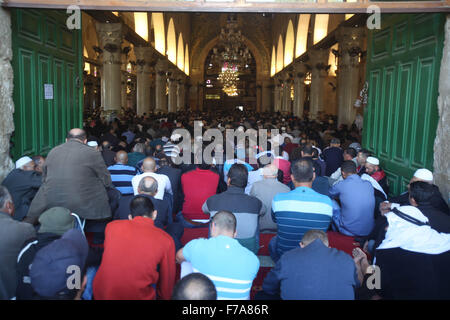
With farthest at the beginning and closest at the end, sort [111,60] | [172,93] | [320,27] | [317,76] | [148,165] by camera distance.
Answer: [172,93], [320,27], [317,76], [111,60], [148,165]

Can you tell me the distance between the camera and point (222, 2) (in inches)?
170

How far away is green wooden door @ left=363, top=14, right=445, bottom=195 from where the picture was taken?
15.5 feet

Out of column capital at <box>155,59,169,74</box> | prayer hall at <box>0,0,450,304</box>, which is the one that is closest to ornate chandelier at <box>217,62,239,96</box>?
column capital at <box>155,59,169,74</box>

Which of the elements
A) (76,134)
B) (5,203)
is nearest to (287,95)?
(76,134)

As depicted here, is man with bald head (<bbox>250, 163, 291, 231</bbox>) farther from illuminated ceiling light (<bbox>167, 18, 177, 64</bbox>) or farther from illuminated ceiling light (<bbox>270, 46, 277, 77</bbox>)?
illuminated ceiling light (<bbox>270, 46, 277, 77</bbox>)

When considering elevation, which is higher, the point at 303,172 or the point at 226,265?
the point at 303,172

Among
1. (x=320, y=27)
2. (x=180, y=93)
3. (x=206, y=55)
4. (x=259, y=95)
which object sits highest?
(x=206, y=55)

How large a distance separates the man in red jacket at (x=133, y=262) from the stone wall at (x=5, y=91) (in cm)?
242

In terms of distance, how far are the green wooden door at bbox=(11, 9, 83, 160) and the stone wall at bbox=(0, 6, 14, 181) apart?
0.48ft

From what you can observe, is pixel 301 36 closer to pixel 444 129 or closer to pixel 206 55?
pixel 206 55

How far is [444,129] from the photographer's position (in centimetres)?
443

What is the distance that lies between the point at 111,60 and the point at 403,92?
8086 millimetres

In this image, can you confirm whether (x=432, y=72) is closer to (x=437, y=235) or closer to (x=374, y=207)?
(x=374, y=207)
